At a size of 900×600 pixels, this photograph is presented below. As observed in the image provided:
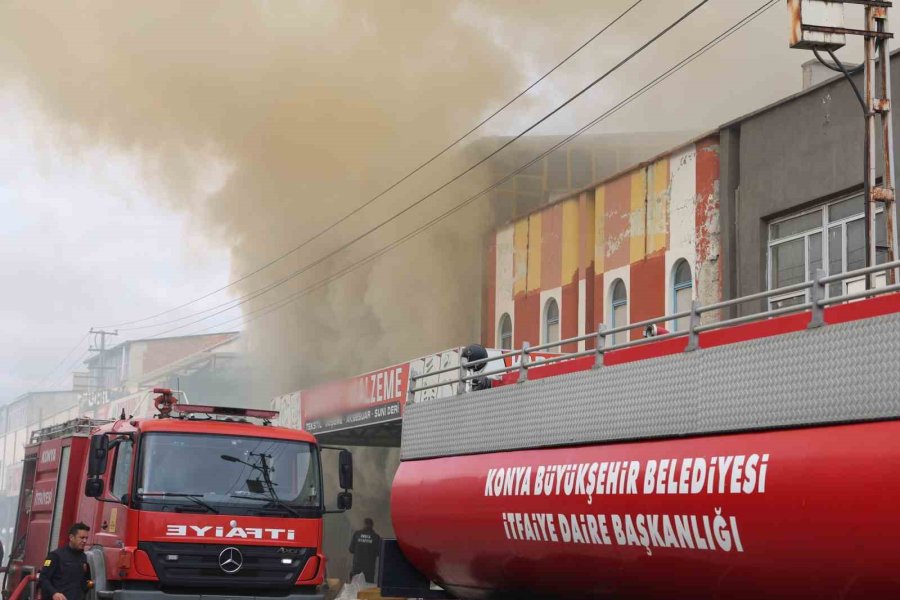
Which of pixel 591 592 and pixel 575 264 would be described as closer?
pixel 591 592

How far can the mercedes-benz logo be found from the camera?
12367 mm

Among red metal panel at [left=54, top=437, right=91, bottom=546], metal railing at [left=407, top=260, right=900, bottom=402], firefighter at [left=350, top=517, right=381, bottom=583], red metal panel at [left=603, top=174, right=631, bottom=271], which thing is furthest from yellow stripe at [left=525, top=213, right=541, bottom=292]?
metal railing at [left=407, top=260, right=900, bottom=402]

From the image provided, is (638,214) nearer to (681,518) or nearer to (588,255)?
(588,255)

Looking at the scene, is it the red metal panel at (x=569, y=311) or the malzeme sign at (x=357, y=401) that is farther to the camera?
the red metal panel at (x=569, y=311)

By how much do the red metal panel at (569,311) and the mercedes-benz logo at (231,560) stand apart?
15000 millimetres

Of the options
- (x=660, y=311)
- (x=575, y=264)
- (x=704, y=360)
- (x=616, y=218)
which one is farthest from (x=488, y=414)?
(x=575, y=264)

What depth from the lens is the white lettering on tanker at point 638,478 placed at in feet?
23.6

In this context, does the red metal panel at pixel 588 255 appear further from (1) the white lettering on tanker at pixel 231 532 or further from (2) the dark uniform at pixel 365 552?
(1) the white lettering on tanker at pixel 231 532

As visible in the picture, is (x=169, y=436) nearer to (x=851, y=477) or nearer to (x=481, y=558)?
(x=481, y=558)

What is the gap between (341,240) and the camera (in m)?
37.2

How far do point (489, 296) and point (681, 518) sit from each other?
23134 millimetres

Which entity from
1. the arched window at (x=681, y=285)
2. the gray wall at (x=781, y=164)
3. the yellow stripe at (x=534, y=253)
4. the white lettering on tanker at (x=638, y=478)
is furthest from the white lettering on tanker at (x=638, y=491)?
the yellow stripe at (x=534, y=253)

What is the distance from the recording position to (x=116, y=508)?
1252cm

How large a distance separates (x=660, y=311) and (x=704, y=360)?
49.7 feet
